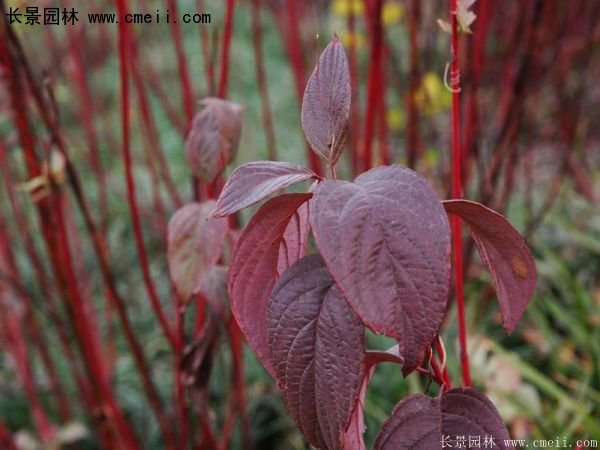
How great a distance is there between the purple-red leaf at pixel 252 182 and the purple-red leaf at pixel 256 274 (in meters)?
0.02

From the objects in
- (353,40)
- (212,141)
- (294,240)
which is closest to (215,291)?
(212,141)

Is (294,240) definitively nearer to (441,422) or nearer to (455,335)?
(441,422)

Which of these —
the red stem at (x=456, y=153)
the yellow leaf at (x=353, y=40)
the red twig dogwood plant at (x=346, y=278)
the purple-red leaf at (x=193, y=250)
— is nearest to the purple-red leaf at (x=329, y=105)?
the red twig dogwood plant at (x=346, y=278)

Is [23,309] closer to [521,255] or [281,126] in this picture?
[521,255]

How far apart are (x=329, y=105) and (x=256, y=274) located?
14 cm

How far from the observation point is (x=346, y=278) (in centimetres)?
45

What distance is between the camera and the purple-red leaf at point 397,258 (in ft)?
1.50

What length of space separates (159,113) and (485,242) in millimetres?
3849

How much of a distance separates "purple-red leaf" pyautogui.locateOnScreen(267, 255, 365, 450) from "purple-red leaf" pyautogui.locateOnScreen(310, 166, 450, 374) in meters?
0.04

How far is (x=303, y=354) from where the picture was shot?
507 millimetres

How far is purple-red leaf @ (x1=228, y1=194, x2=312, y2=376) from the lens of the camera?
1.75 ft

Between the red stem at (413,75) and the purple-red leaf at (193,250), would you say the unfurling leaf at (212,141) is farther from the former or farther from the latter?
the red stem at (413,75)

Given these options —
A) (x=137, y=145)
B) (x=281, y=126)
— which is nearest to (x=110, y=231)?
(x=137, y=145)

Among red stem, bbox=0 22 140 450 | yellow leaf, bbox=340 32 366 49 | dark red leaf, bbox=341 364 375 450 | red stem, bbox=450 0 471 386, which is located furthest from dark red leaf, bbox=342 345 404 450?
yellow leaf, bbox=340 32 366 49
